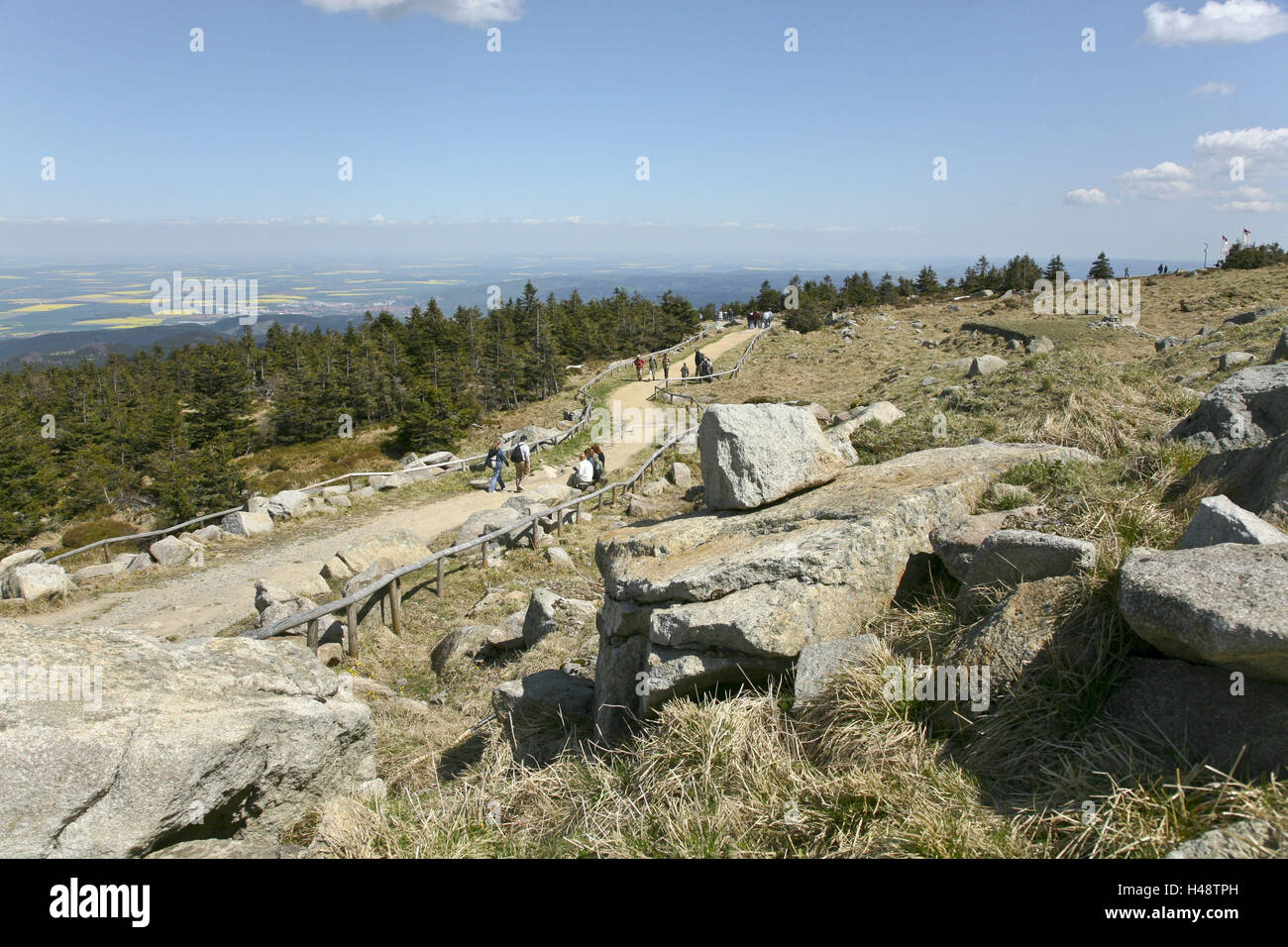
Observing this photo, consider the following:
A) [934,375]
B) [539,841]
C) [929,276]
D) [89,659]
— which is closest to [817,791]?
[539,841]

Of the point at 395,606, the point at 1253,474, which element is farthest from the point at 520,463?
the point at 1253,474

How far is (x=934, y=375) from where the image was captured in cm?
2508

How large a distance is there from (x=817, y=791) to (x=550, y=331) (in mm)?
55744

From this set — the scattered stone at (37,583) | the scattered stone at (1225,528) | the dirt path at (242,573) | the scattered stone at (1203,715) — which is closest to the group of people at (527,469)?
the dirt path at (242,573)

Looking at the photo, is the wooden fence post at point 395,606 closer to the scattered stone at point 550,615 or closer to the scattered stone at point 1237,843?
the scattered stone at point 550,615

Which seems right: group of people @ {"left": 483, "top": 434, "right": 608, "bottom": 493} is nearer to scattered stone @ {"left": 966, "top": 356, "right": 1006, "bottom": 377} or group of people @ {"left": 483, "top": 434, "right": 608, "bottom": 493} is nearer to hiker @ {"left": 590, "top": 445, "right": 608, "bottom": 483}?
hiker @ {"left": 590, "top": 445, "right": 608, "bottom": 483}

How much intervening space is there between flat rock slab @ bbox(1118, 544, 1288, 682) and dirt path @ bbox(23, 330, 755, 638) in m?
14.1

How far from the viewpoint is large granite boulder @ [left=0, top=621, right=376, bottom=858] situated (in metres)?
3.74

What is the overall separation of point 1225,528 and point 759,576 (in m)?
2.74

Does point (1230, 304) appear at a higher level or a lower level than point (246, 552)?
higher

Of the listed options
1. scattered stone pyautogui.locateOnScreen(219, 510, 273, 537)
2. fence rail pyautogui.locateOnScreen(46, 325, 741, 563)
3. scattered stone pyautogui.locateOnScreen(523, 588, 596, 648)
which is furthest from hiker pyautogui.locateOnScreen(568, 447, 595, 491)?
scattered stone pyautogui.locateOnScreen(523, 588, 596, 648)

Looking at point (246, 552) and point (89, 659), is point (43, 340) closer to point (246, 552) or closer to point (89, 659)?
point (246, 552)

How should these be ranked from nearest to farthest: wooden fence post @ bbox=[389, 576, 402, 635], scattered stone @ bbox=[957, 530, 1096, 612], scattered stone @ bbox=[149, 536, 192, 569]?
scattered stone @ bbox=[957, 530, 1096, 612] < wooden fence post @ bbox=[389, 576, 402, 635] < scattered stone @ bbox=[149, 536, 192, 569]

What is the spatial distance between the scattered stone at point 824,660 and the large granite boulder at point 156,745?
3614 mm
